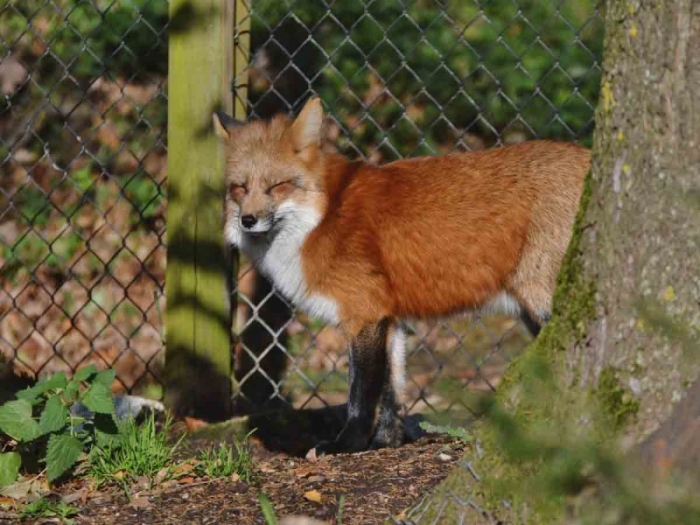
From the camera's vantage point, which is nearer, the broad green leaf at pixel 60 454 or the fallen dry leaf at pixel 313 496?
the fallen dry leaf at pixel 313 496

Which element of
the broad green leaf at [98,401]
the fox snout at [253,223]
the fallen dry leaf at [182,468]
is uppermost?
the fox snout at [253,223]

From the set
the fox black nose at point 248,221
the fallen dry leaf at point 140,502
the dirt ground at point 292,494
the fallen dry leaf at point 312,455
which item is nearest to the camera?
the dirt ground at point 292,494

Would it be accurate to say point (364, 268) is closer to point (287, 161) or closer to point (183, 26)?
point (287, 161)

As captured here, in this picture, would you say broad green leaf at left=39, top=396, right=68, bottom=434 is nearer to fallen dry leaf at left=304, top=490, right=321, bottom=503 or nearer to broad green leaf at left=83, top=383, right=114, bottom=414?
broad green leaf at left=83, top=383, right=114, bottom=414

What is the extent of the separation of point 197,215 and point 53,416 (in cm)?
135

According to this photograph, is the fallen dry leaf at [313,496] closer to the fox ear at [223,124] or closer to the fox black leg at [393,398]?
the fox black leg at [393,398]

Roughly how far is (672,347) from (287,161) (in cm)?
270

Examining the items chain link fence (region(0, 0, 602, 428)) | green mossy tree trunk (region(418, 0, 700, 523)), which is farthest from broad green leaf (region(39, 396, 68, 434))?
chain link fence (region(0, 0, 602, 428))

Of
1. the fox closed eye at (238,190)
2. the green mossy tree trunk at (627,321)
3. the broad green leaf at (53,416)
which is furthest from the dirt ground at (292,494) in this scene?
the fox closed eye at (238,190)

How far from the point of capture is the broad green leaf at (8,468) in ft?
13.3

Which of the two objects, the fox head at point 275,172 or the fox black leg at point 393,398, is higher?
the fox head at point 275,172

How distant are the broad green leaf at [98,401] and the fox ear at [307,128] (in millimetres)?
1547

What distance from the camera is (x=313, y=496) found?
377 centimetres

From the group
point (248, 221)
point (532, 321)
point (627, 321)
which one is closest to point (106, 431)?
point (248, 221)
